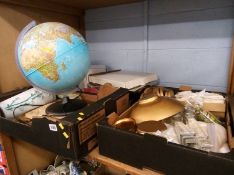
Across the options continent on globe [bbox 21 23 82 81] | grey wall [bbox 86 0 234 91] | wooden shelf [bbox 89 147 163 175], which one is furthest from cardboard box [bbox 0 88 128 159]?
grey wall [bbox 86 0 234 91]

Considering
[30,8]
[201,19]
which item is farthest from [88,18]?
[201,19]

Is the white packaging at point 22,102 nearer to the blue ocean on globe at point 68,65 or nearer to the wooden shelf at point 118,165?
the blue ocean on globe at point 68,65

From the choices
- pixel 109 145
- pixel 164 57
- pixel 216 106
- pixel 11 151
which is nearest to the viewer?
pixel 109 145

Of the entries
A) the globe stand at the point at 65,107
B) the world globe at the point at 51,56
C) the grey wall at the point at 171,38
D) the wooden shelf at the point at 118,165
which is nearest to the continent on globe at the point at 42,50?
the world globe at the point at 51,56

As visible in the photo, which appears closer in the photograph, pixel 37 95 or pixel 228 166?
pixel 228 166

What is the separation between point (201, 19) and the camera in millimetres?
845

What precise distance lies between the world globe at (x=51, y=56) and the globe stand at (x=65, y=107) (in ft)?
0.30

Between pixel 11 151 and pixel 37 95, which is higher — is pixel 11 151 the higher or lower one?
the lower one

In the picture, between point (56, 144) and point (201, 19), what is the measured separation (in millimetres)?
788

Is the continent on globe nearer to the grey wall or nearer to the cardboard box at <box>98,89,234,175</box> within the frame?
the cardboard box at <box>98,89,234,175</box>

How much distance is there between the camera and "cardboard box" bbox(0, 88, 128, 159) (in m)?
0.52

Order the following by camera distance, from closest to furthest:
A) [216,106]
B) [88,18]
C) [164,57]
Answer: [216,106]
[164,57]
[88,18]

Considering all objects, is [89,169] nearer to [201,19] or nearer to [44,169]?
[44,169]

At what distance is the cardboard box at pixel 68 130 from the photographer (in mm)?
520
